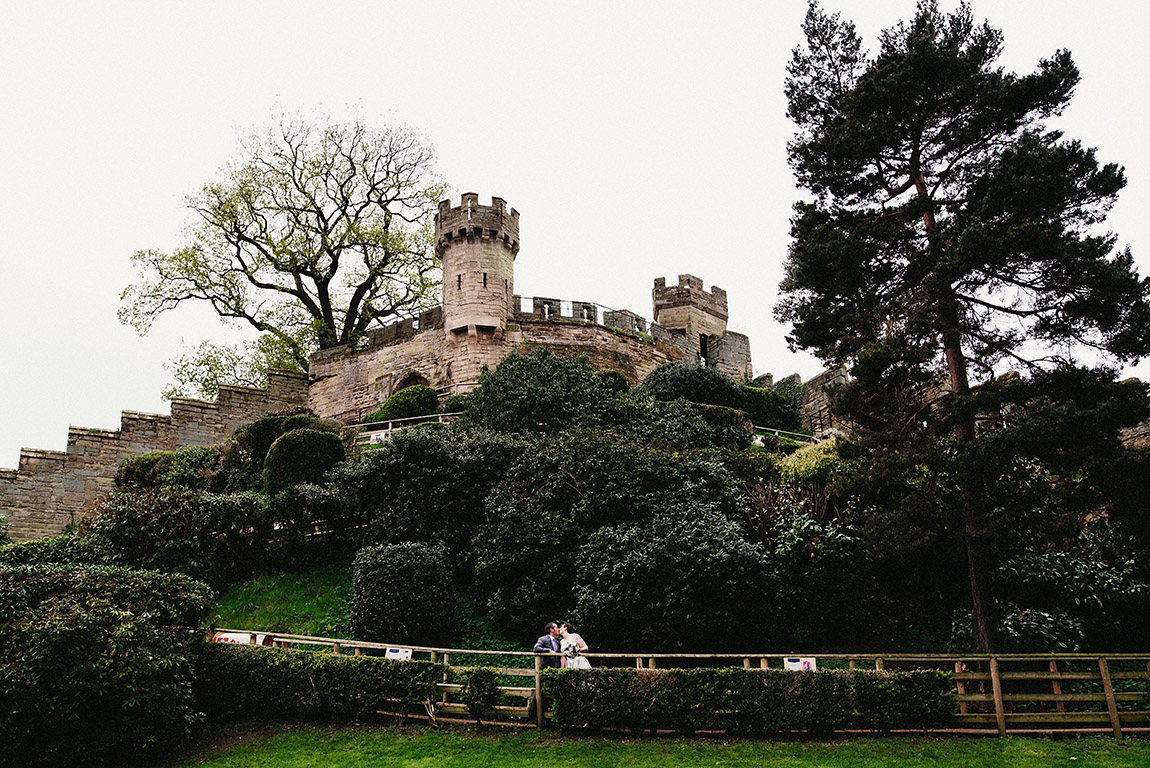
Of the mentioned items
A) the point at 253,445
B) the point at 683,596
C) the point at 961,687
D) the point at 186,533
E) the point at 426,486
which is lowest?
the point at 961,687

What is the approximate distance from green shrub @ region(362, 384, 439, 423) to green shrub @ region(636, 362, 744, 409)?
669 cm

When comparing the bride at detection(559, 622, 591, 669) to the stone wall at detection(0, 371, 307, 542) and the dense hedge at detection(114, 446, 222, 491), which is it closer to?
the dense hedge at detection(114, 446, 222, 491)

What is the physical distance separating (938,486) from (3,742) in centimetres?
1283

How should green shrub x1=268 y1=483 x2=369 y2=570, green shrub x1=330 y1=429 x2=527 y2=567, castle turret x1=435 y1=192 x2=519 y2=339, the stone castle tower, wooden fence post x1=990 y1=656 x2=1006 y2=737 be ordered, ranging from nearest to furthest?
wooden fence post x1=990 y1=656 x2=1006 y2=737, green shrub x1=330 y1=429 x2=527 y2=567, green shrub x1=268 y1=483 x2=369 y2=570, the stone castle tower, castle turret x1=435 y1=192 x2=519 y2=339

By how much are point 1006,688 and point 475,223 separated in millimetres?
23953

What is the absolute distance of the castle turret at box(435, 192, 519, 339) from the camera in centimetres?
2989

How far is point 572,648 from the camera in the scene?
11.4m

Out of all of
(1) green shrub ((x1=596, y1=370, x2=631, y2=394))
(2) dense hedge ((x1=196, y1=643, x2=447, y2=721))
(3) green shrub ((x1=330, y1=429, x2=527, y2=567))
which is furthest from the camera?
(1) green shrub ((x1=596, y1=370, x2=631, y2=394))

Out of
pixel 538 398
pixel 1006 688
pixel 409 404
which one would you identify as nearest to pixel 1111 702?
pixel 1006 688

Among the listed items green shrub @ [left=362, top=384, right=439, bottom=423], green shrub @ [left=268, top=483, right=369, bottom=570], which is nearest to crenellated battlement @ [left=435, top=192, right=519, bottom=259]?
green shrub @ [left=362, top=384, right=439, bottom=423]

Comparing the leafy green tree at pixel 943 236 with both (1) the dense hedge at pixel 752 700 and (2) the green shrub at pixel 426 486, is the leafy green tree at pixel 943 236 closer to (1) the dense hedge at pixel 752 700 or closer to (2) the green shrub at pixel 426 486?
(1) the dense hedge at pixel 752 700

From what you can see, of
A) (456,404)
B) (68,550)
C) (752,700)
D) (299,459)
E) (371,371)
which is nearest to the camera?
(752,700)

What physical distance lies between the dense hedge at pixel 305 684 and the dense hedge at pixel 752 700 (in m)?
1.97

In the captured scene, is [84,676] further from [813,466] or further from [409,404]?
[409,404]
